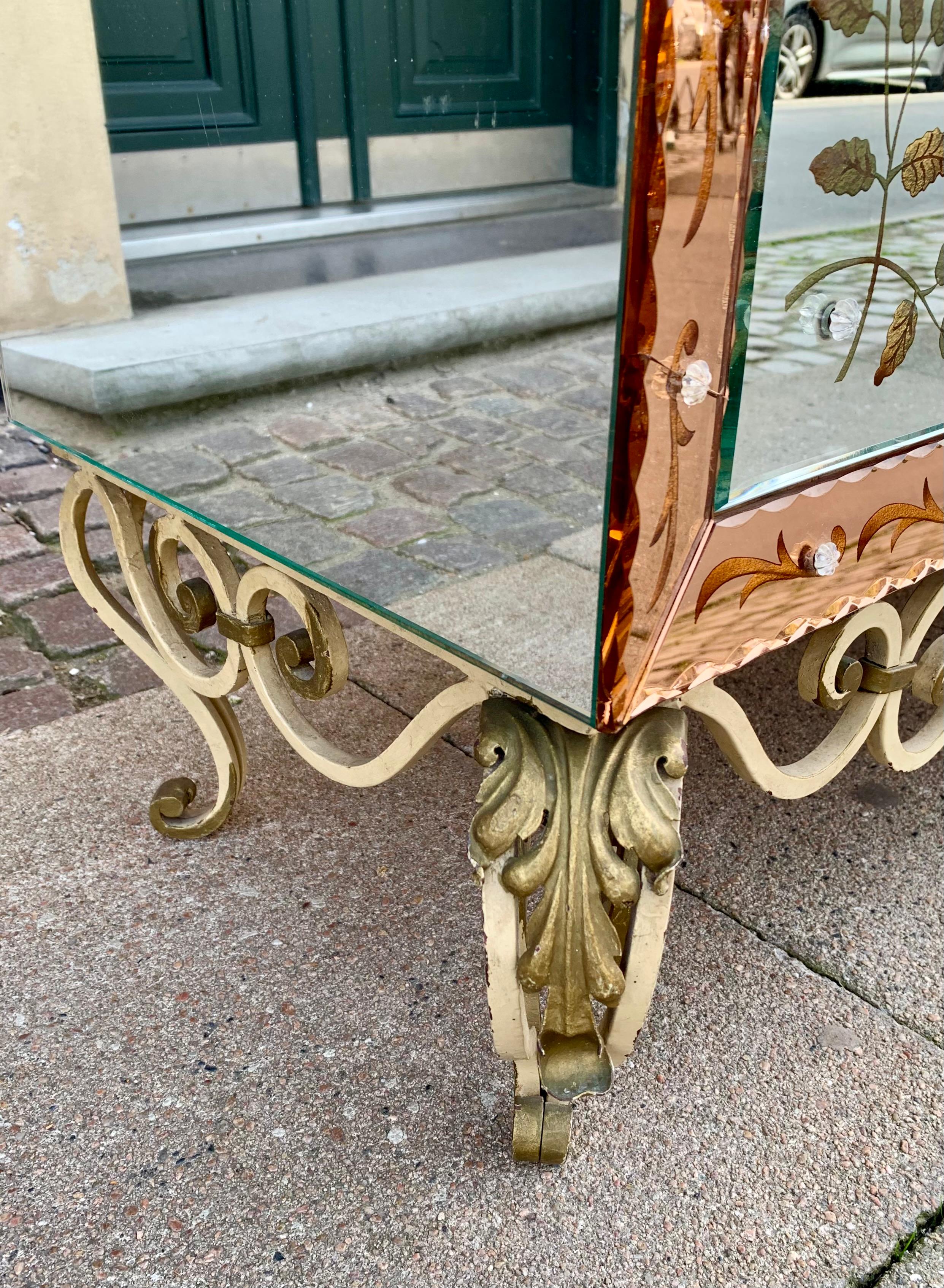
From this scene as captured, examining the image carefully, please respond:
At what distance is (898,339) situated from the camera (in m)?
0.94

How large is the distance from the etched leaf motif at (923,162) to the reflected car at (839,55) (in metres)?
0.04

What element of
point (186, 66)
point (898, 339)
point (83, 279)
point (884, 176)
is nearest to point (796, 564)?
point (898, 339)

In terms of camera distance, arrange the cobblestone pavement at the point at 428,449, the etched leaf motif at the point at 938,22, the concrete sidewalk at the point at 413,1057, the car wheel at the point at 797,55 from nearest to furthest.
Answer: the car wheel at the point at 797,55 < the etched leaf motif at the point at 938,22 < the cobblestone pavement at the point at 428,449 < the concrete sidewalk at the point at 413,1057

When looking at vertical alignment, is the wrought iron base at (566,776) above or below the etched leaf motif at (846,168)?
below

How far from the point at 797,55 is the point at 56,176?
1.32 m

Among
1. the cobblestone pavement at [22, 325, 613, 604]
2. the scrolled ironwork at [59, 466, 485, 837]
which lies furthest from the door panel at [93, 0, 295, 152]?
the scrolled ironwork at [59, 466, 485, 837]

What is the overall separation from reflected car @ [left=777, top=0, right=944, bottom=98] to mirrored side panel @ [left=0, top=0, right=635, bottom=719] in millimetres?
301

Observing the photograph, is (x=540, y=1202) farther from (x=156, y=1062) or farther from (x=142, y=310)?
(x=142, y=310)

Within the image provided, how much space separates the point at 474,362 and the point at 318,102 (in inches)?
17.6

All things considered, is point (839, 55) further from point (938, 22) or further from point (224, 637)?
point (224, 637)

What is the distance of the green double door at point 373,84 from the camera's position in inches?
57.1

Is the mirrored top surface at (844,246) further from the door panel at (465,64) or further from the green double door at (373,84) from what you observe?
the door panel at (465,64)

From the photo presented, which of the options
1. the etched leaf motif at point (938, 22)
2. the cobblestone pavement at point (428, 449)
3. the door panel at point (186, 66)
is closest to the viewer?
the etched leaf motif at point (938, 22)

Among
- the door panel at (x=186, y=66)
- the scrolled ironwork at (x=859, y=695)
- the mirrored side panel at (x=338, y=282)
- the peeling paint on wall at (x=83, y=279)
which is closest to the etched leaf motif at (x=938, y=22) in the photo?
the mirrored side panel at (x=338, y=282)
